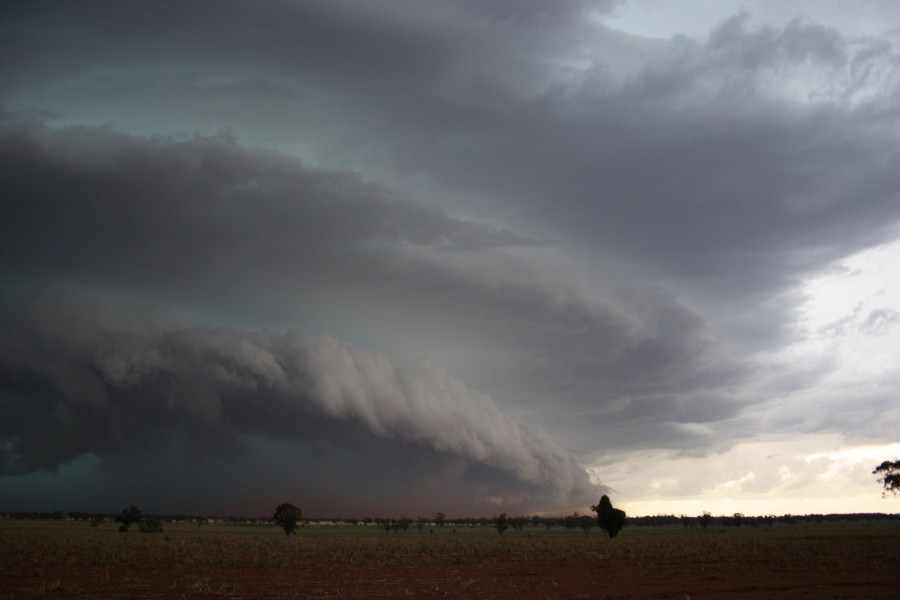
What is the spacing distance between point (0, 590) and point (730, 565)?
42.7 m

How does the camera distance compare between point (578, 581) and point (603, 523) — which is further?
point (603, 523)

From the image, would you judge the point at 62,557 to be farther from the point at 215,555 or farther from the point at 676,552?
the point at 676,552

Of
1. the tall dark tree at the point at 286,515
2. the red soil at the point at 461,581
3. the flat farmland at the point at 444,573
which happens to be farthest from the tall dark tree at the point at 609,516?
the tall dark tree at the point at 286,515

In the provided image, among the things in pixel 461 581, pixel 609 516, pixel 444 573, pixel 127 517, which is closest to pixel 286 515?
pixel 127 517

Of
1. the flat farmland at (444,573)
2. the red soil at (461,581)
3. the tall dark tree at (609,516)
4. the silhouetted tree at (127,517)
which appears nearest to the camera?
the red soil at (461,581)

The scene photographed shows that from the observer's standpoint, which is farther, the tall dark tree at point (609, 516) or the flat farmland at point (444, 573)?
the tall dark tree at point (609, 516)

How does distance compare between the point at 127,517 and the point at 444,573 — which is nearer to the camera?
the point at 444,573

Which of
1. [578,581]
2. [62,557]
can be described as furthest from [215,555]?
[578,581]

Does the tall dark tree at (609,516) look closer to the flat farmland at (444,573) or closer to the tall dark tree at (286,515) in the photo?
the flat farmland at (444,573)

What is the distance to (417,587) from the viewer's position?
111 ft

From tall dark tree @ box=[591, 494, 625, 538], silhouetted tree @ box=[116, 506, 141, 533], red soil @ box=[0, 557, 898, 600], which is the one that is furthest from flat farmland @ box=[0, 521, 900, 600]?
silhouetted tree @ box=[116, 506, 141, 533]

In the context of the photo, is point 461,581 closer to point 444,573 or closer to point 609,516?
point 444,573

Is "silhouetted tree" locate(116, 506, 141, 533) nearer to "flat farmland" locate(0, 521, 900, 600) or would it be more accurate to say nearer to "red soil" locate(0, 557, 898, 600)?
"flat farmland" locate(0, 521, 900, 600)

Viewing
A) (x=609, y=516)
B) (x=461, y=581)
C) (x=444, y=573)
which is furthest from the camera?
(x=609, y=516)
